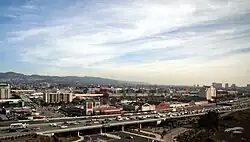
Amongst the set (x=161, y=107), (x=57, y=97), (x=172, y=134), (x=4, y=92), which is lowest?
(x=172, y=134)

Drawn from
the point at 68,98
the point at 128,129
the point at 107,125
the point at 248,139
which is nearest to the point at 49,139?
the point at 107,125

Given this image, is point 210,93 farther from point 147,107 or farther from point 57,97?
point 57,97

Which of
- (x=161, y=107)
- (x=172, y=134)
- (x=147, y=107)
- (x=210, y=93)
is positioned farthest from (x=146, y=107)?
(x=210, y=93)

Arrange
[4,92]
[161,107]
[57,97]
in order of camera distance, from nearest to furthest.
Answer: [161,107]
[4,92]
[57,97]

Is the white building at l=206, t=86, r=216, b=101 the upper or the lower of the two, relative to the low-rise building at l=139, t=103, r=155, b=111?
upper

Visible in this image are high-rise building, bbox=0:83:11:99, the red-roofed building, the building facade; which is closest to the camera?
the red-roofed building

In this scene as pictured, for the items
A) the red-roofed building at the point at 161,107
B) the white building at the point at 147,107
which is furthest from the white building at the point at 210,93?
the white building at the point at 147,107

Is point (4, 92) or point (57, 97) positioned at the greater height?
point (4, 92)

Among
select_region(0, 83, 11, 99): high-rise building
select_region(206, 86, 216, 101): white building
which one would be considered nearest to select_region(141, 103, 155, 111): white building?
select_region(0, 83, 11, 99): high-rise building

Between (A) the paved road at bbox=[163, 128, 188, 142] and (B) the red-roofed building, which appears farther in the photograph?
(B) the red-roofed building

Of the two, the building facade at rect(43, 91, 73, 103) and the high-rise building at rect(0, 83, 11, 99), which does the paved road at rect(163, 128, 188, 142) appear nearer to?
the building facade at rect(43, 91, 73, 103)

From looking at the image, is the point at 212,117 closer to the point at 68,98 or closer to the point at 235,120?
the point at 235,120
